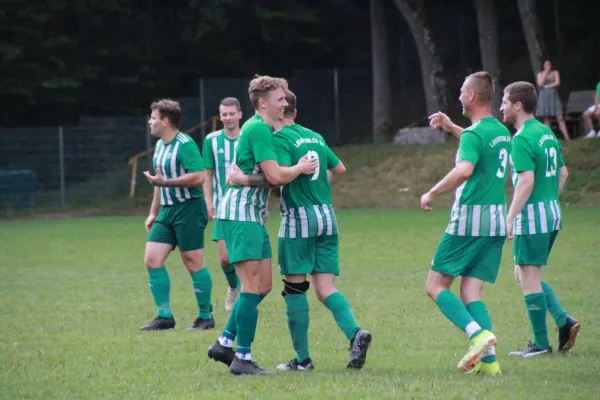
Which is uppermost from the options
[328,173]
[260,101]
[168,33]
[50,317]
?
[168,33]

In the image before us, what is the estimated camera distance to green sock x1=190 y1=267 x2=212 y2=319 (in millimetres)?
9734

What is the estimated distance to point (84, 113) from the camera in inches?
1261

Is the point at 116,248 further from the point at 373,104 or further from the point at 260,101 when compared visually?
the point at 373,104

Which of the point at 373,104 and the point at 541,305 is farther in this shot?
the point at 373,104

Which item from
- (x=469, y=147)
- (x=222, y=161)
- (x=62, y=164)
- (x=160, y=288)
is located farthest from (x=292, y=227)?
(x=62, y=164)

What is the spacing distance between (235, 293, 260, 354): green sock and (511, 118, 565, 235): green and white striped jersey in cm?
198

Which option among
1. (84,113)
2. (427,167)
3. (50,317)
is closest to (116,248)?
(50,317)

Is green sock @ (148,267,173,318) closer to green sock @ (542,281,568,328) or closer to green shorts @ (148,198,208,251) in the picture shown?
green shorts @ (148,198,208,251)

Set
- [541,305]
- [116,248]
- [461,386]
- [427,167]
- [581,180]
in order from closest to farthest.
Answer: [461,386], [541,305], [116,248], [581,180], [427,167]

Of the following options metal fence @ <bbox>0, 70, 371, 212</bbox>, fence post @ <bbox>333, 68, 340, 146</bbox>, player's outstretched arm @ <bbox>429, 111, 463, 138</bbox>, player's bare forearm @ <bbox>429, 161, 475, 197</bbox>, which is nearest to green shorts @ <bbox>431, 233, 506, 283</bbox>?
player's bare forearm @ <bbox>429, 161, 475, 197</bbox>

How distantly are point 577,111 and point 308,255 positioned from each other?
20.3 metres

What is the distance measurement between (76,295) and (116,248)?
211 inches

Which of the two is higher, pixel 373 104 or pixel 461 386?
pixel 373 104

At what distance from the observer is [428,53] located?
96.0ft
